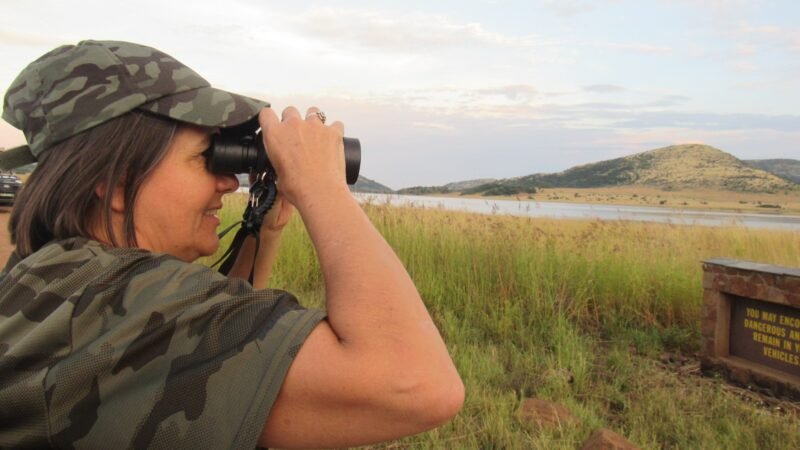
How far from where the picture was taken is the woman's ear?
113 centimetres

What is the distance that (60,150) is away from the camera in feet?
3.65

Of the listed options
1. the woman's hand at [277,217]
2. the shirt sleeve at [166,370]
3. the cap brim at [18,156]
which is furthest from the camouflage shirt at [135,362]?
the woman's hand at [277,217]

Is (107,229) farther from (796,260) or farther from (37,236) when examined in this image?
(796,260)

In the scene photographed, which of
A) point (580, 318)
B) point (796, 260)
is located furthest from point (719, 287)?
point (796, 260)

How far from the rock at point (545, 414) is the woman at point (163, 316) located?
2.40 meters

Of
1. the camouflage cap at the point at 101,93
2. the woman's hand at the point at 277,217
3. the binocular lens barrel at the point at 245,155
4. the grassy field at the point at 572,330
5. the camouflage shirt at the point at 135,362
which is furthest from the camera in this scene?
the grassy field at the point at 572,330

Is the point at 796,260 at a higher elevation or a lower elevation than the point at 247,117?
lower

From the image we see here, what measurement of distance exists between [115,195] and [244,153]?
27 cm

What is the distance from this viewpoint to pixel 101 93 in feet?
3.63

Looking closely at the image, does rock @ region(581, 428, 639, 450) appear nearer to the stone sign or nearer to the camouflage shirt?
the camouflage shirt

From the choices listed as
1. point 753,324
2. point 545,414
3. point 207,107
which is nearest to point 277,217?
point 207,107

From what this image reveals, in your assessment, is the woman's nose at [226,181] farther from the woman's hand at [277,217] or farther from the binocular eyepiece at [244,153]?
the woman's hand at [277,217]

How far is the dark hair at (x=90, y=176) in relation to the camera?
110 centimetres

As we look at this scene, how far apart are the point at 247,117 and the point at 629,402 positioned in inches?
130
